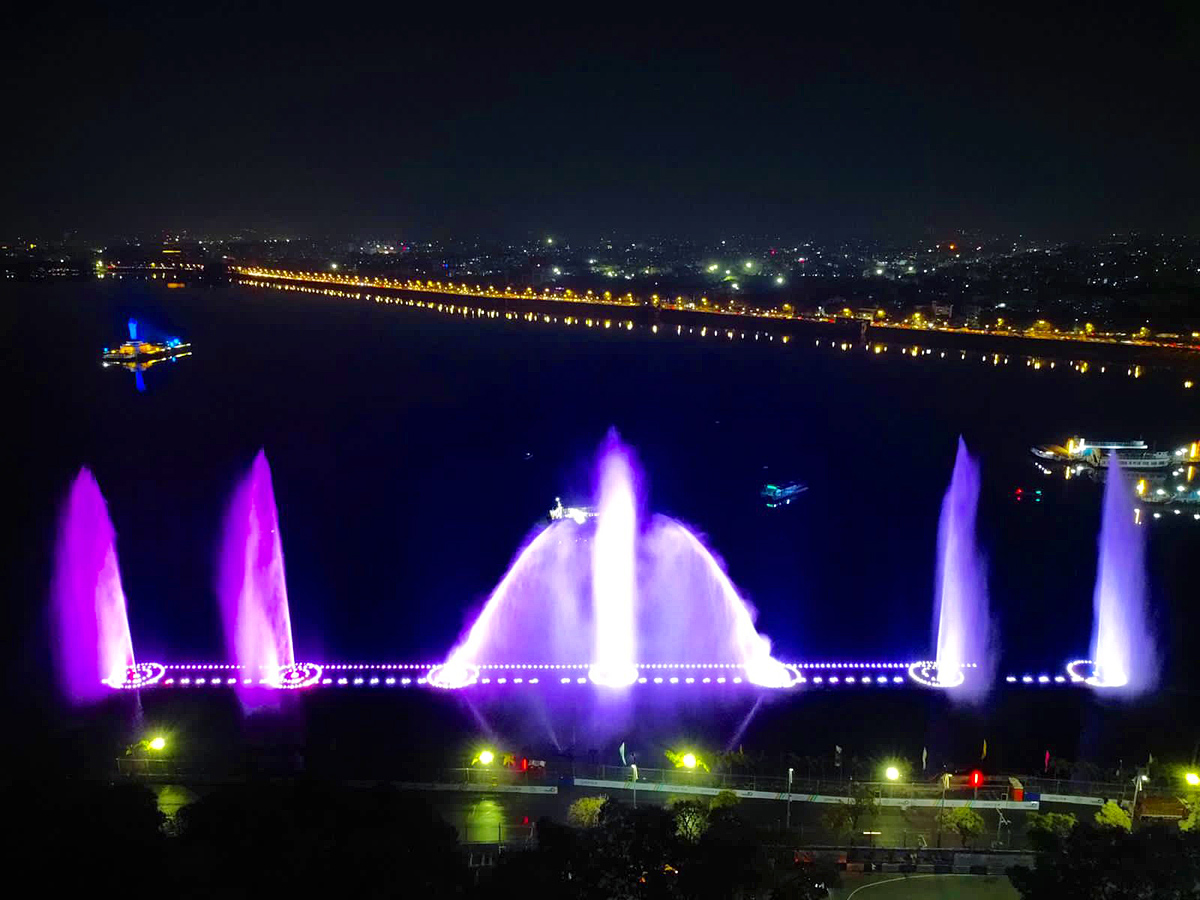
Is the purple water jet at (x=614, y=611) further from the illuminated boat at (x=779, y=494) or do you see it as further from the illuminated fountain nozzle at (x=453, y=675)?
the illuminated boat at (x=779, y=494)

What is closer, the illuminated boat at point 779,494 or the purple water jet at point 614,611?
the purple water jet at point 614,611

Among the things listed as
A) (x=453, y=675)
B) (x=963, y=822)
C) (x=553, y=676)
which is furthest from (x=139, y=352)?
(x=963, y=822)

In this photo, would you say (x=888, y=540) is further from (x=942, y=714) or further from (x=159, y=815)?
(x=159, y=815)

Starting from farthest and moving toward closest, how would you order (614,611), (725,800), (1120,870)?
(614,611)
(725,800)
(1120,870)

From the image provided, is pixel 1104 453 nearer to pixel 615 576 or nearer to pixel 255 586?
pixel 615 576

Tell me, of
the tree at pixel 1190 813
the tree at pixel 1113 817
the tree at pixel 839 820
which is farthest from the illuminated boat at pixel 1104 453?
the tree at pixel 839 820

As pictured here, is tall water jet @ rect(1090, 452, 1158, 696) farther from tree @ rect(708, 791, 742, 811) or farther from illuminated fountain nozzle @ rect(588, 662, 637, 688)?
tree @ rect(708, 791, 742, 811)

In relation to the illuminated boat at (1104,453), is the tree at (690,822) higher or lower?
lower

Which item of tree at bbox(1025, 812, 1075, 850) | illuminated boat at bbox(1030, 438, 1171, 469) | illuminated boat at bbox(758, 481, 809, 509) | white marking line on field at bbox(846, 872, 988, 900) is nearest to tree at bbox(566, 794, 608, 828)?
white marking line on field at bbox(846, 872, 988, 900)
